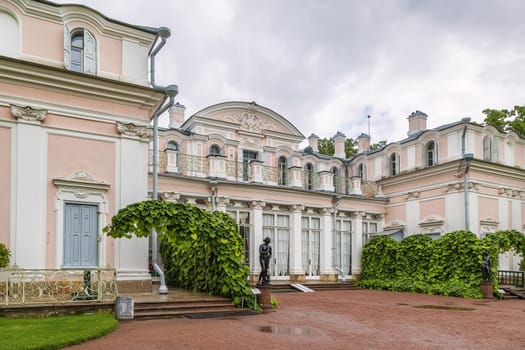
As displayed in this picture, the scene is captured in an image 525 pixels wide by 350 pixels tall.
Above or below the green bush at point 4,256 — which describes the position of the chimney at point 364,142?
above

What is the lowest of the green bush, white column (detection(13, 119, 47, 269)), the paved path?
the paved path

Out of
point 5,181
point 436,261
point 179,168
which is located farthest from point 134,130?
point 436,261

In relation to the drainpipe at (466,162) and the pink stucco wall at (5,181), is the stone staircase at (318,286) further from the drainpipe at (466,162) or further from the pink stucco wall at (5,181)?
the pink stucco wall at (5,181)

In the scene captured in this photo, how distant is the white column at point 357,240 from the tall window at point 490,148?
5642 mm

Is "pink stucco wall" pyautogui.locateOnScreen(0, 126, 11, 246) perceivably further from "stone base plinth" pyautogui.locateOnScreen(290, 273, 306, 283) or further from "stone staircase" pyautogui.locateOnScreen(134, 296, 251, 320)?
"stone base plinth" pyautogui.locateOnScreen(290, 273, 306, 283)

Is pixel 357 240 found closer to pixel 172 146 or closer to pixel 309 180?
pixel 309 180

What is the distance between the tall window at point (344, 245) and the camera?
70.6 ft

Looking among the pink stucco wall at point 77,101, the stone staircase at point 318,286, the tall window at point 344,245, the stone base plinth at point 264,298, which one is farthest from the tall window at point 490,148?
the pink stucco wall at point 77,101

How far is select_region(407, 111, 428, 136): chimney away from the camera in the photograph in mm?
23594

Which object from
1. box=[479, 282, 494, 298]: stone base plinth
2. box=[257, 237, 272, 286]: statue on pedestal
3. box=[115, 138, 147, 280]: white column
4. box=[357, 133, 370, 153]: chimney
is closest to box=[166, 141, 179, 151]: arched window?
box=[115, 138, 147, 280]: white column

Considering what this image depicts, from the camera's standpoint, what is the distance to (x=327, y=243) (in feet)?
68.8

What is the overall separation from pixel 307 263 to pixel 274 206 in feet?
9.24

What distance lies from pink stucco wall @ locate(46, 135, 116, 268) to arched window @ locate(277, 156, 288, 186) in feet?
30.3

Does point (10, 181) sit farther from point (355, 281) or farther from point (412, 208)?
point (412, 208)
